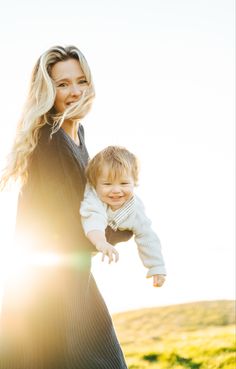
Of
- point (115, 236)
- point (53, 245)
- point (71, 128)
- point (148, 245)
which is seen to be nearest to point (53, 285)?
point (53, 245)

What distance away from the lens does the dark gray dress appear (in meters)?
4.26

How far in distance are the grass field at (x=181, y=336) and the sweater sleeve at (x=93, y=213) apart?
4592mm

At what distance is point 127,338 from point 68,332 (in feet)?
33.1

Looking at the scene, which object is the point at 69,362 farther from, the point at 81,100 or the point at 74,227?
the point at 81,100

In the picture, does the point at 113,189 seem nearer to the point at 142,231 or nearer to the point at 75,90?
the point at 142,231

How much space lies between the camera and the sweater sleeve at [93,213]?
411cm

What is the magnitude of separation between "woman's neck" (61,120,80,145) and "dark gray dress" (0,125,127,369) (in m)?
0.16

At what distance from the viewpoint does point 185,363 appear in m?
8.87

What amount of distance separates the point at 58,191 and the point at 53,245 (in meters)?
0.34

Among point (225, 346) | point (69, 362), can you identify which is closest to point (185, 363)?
point (225, 346)

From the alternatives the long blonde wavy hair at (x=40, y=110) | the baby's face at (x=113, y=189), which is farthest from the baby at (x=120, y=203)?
the long blonde wavy hair at (x=40, y=110)

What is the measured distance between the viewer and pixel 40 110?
4.51m

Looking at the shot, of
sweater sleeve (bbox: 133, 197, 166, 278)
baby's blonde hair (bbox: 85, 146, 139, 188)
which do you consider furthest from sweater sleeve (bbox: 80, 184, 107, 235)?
sweater sleeve (bbox: 133, 197, 166, 278)

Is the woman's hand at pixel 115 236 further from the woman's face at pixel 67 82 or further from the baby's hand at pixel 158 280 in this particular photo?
the woman's face at pixel 67 82
